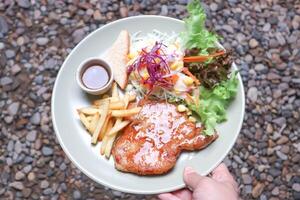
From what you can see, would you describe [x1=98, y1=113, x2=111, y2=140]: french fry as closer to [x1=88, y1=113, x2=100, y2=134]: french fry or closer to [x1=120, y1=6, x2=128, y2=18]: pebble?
[x1=88, y1=113, x2=100, y2=134]: french fry

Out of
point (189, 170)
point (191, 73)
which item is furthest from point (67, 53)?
point (189, 170)

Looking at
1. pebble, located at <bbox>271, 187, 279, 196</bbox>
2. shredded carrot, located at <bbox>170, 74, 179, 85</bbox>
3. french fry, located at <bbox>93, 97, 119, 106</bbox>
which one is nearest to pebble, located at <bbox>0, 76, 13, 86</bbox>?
french fry, located at <bbox>93, 97, 119, 106</bbox>

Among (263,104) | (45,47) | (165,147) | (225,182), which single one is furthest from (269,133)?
(45,47)

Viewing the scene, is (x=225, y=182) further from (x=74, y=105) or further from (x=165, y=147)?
(x=74, y=105)

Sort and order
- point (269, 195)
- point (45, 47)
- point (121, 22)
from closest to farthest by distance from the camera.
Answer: point (121, 22) < point (269, 195) < point (45, 47)

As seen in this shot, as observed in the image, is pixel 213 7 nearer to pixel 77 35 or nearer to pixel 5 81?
pixel 77 35

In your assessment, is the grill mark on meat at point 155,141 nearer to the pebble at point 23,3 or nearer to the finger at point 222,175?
the finger at point 222,175
